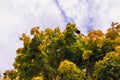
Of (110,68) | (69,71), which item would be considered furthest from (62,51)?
(110,68)

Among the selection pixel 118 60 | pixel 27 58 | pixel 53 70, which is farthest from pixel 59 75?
pixel 118 60

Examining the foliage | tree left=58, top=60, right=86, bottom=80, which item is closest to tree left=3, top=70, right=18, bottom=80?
the foliage

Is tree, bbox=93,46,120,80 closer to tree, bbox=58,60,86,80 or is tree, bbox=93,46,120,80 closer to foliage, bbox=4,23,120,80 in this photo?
tree, bbox=58,60,86,80

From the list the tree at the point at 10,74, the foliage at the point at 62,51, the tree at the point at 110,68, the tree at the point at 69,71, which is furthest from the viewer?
the tree at the point at 10,74

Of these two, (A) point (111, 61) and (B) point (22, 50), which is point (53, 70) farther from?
(A) point (111, 61)

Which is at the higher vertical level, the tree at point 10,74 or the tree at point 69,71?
the tree at point 10,74

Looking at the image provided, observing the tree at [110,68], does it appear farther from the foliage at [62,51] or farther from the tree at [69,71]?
the foliage at [62,51]

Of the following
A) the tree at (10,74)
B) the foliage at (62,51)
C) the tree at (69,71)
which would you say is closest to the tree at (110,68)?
the tree at (69,71)

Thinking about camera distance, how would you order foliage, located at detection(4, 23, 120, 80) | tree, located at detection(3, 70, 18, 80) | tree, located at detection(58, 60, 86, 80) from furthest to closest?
tree, located at detection(3, 70, 18, 80) < foliage, located at detection(4, 23, 120, 80) < tree, located at detection(58, 60, 86, 80)

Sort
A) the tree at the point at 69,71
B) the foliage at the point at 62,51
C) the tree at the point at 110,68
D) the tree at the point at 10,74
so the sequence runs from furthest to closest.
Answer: the tree at the point at 10,74, the foliage at the point at 62,51, the tree at the point at 69,71, the tree at the point at 110,68

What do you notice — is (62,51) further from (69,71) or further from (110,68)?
(110,68)

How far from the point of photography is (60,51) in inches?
806

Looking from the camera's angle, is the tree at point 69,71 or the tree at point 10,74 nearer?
the tree at point 69,71

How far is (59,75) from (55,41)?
218 centimetres
